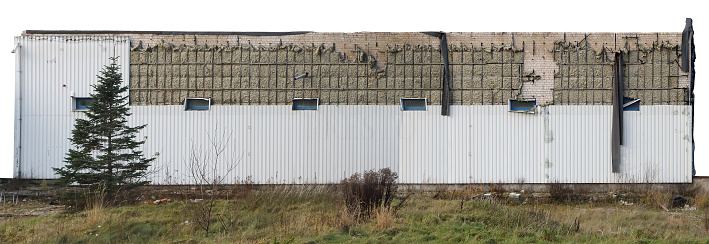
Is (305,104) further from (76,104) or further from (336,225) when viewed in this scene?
(336,225)

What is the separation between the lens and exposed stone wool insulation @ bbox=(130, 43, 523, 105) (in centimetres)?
1802

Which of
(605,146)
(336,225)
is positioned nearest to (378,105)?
(605,146)

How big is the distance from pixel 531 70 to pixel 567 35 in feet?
5.29

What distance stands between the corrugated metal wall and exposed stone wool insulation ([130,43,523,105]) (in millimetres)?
383

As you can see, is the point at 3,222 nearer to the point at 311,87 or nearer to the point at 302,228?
the point at 302,228

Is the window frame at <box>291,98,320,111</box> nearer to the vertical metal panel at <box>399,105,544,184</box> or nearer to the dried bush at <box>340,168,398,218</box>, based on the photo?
the vertical metal panel at <box>399,105,544,184</box>

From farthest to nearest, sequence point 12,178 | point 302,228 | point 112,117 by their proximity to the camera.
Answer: point 12,178 → point 112,117 → point 302,228

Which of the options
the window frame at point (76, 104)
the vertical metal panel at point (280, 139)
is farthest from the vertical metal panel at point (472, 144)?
the window frame at point (76, 104)

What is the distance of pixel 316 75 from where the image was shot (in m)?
18.0

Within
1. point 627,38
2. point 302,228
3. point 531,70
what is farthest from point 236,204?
point 627,38

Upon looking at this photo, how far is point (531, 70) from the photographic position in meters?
18.1

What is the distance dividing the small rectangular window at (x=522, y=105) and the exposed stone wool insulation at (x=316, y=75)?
346 mm

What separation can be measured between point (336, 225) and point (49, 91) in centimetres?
1171

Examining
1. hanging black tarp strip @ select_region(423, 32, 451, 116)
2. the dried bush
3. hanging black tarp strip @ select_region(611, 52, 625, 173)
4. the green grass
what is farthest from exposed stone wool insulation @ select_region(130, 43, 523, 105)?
the dried bush
